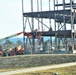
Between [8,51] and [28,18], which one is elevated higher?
[28,18]

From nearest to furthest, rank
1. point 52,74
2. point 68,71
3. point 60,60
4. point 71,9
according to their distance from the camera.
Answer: point 52,74
point 68,71
point 60,60
point 71,9

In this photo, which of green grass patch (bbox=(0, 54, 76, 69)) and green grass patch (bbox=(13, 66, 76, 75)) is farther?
green grass patch (bbox=(0, 54, 76, 69))

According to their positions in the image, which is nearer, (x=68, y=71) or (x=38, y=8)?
(x=68, y=71)

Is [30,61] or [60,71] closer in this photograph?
[60,71]

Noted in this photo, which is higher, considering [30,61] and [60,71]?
[60,71]

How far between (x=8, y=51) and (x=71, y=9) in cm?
1408

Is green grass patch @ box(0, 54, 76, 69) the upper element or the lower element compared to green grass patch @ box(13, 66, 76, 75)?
lower

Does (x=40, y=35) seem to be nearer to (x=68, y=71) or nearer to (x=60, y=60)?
(x=60, y=60)

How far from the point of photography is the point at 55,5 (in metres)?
70.8

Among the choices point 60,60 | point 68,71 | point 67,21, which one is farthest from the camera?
point 67,21

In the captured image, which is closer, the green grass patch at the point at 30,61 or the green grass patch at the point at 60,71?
the green grass patch at the point at 60,71

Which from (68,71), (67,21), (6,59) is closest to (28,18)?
(67,21)

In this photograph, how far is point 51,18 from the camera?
69.7m

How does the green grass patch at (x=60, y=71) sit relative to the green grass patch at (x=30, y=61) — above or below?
above
